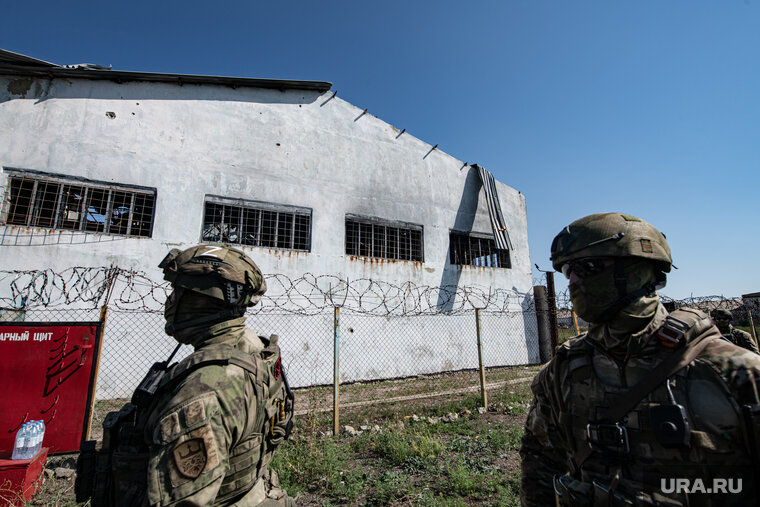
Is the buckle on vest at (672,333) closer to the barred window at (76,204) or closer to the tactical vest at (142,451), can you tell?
the tactical vest at (142,451)

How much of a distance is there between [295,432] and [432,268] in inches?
270

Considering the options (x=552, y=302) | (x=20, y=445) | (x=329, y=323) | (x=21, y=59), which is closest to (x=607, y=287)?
(x=20, y=445)

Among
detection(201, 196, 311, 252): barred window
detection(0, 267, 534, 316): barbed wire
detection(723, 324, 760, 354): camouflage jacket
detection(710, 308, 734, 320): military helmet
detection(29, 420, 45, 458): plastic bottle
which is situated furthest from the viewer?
detection(201, 196, 311, 252): barred window

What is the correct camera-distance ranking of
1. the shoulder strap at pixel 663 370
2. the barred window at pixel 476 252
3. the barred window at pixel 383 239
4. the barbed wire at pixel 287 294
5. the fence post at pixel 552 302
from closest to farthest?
the shoulder strap at pixel 663 370, the barbed wire at pixel 287 294, the barred window at pixel 383 239, the fence post at pixel 552 302, the barred window at pixel 476 252

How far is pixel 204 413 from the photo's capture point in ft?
4.26

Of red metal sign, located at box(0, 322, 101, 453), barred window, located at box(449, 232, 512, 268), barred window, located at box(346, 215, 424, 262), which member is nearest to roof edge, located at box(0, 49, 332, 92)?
barred window, located at box(346, 215, 424, 262)

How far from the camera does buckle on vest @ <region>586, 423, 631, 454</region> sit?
1354mm

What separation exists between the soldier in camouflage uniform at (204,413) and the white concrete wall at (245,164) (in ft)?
23.0

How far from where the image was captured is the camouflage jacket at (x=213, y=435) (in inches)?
48.2

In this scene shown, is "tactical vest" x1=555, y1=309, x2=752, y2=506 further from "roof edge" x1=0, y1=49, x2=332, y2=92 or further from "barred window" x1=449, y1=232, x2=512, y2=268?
"roof edge" x1=0, y1=49, x2=332, y2=92

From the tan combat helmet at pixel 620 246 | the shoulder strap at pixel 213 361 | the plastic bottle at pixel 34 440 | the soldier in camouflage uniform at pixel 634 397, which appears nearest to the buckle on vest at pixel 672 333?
the soldier in camouflage uniform at pixel 634 397

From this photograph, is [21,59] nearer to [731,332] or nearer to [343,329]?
[343,329]

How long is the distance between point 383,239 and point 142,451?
30.2 feet

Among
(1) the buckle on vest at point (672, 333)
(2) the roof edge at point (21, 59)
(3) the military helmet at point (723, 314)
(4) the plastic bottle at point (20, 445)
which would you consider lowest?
(4) the plastic bottle at point (20, 445)
